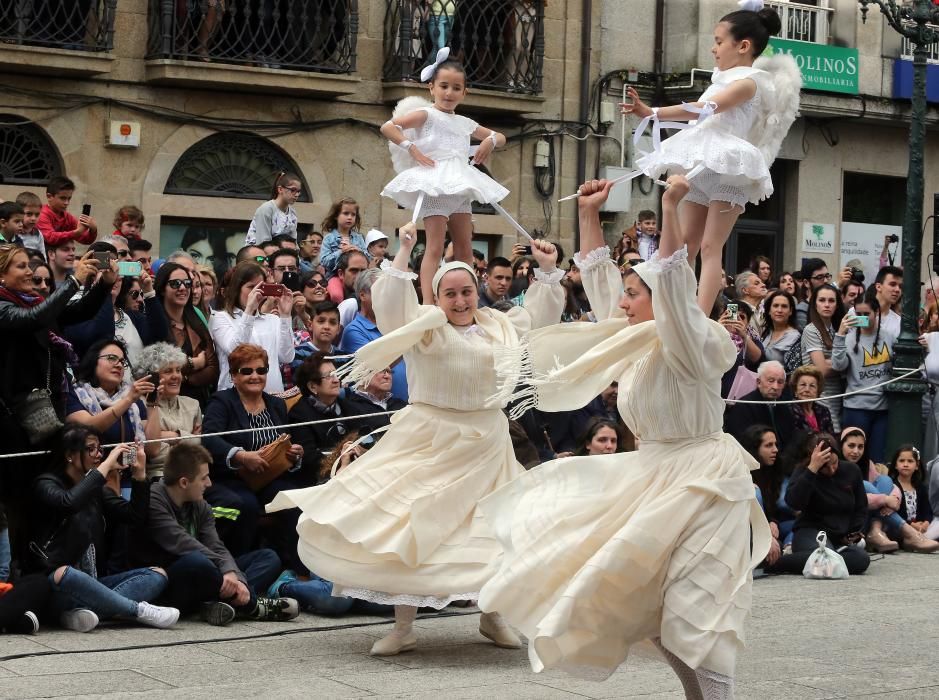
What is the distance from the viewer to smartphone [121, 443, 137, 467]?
8703mm

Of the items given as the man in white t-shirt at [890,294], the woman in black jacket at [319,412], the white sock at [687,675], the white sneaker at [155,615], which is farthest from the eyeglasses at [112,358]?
the man in white t-shirt at [890,294]

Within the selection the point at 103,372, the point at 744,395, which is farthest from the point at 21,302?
the point at 744,395

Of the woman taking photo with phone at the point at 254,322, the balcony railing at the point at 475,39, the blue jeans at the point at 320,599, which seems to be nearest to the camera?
the blue jeans at the point at 320,599

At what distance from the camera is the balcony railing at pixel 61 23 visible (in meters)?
16.4

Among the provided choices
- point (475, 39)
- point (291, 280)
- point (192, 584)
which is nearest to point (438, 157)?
point (192, 584)

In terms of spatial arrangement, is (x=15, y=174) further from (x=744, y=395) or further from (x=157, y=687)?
(x=157, y=687)

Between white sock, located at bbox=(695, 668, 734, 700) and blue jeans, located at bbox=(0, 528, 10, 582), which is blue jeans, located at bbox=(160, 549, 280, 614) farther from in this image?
white sock, located at bbox=(695, 668, 734, 700)

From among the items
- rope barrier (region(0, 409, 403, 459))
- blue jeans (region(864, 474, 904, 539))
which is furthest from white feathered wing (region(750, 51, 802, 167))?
blue jeans (region(864, 474, 904, 539))

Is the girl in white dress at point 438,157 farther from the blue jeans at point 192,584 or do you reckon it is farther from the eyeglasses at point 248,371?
the blue jeans at point 192,584

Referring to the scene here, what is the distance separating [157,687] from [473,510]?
1817mm

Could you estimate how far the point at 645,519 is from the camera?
6.23 metres

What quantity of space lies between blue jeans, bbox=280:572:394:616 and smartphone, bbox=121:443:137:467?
1274 millimetres

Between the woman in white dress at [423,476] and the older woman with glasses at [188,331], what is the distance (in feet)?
6.94

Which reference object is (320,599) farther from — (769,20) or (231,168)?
(231,168)
